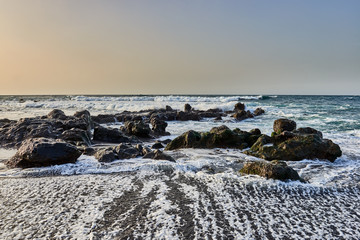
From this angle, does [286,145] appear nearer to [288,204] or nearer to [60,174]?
[288,204]

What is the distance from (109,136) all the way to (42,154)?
166 inches

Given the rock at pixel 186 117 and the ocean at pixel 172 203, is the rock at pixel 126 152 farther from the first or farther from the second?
the rock at pixel 186 117

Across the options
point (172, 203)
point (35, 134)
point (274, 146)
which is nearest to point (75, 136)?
point (35, 134)

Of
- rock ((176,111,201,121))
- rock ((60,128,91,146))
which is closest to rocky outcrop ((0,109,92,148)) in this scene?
rock ((60,128,91,146))

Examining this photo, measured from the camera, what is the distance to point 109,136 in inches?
398

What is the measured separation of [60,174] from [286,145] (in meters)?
6.16

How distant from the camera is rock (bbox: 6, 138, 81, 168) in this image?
5.89 m

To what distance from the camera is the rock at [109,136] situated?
10047 mm

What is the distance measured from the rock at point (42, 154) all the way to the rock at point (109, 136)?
373 cm

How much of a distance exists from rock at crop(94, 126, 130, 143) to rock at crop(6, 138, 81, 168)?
3730 millimetres

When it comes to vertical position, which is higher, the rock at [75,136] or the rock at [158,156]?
the rock at [75,136]

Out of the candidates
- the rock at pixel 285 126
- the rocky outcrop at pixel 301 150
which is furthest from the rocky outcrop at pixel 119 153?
the rock at pixel 285 126

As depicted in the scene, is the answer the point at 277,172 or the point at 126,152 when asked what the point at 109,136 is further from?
the point at 277,172

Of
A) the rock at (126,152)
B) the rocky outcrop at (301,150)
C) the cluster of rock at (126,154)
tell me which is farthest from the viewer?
the rocky outcrop at (301,150)
